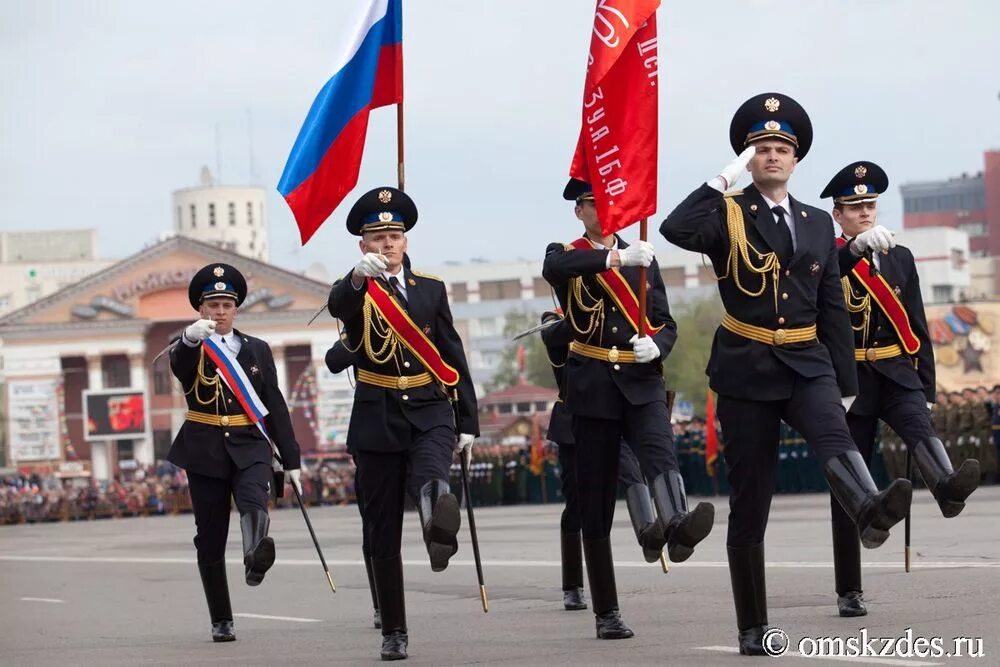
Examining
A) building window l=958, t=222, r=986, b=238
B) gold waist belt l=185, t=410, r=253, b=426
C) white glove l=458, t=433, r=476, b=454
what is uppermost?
building window l=958, t=222, r=986, b=238

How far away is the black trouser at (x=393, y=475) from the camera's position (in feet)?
32.0

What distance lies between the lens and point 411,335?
9953mm

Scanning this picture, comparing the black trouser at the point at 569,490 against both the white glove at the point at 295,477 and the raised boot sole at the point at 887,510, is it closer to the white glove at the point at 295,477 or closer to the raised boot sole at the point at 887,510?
the white glove at the point at 295,477

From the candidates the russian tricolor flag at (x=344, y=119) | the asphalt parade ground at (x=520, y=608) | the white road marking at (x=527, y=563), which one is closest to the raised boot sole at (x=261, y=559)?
the asphalt parade ground at (x=520, y=608)

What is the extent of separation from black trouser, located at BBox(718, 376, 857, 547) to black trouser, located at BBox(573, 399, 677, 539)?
104cm

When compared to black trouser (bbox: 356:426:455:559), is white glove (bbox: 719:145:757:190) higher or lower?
higher

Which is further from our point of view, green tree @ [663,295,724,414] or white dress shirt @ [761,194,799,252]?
green tree @ [663,295,724,414]

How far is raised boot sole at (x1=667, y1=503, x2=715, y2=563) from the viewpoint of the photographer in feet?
29.7

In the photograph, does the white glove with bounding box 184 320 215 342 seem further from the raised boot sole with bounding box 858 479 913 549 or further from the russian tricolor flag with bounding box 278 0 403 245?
the raised boot sole with bounding box 858 479 913 549

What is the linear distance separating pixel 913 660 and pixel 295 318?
316ft

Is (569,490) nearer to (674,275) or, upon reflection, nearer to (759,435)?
(759,435)

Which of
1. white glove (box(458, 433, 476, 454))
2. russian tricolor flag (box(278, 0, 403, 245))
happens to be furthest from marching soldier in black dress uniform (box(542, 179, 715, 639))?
russian tricolor flag (box(278, 0, 403, 245))

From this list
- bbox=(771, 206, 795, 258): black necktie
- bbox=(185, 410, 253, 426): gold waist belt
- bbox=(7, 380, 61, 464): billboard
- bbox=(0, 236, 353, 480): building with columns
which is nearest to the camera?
bbox=(771, 206, 795, 258): black necktie

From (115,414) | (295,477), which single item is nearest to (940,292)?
(115,414)
